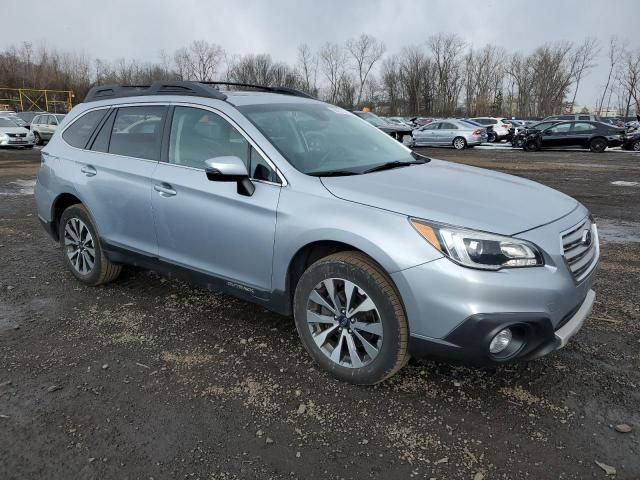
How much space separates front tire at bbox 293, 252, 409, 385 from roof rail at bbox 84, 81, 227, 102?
5.35 feet

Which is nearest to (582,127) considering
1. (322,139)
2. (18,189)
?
(18,189)

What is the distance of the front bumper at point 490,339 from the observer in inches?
99.4

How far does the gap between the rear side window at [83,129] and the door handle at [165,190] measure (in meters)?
1.29

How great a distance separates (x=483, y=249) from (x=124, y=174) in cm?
288

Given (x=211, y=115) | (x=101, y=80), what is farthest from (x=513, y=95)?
(x=211, y=115)

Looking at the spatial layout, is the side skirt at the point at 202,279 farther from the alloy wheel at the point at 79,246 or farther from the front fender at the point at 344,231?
the alloy wheel at the point at 79,246

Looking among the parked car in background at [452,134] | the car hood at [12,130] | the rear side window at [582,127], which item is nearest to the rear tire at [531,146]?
the rear side window at [582,127]

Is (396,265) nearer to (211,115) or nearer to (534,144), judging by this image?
(211,115)

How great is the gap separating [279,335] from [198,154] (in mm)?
1442

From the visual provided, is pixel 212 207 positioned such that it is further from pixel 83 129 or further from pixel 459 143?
pixel 459 143

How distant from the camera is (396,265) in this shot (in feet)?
8.71

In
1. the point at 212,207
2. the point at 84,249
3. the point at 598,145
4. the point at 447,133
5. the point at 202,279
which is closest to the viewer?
the point at 212,207

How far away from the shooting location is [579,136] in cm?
2314

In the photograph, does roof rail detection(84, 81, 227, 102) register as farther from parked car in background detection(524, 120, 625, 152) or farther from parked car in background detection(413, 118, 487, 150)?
parked car in background detection(413, 118, 487, 150)
